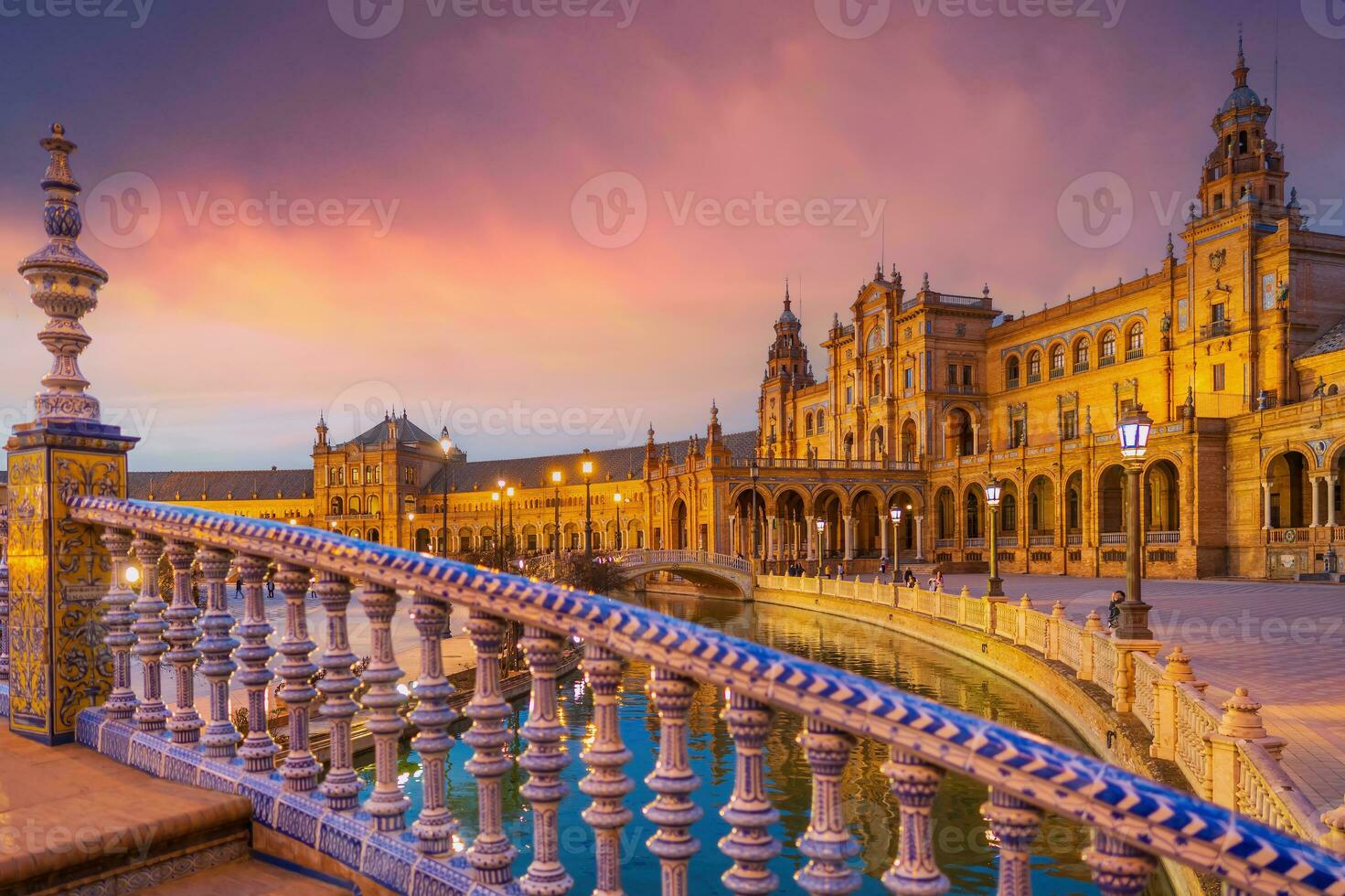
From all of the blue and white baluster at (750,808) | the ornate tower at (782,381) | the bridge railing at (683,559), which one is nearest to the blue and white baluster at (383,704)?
the blue and white baluster at (750,808)

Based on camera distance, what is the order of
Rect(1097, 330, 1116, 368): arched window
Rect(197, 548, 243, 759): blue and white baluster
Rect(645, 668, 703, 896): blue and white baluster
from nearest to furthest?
Rect(645, 668, 703, 896): blue and white baluster → Rect(197, 548, 243, 759): blue and white baluster → Rect(1097, 330, 1116, 368): arched window

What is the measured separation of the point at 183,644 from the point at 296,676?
0.89 meters

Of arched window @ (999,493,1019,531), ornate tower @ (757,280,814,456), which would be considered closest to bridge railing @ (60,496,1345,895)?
arched window @ (999,493,1019,531)

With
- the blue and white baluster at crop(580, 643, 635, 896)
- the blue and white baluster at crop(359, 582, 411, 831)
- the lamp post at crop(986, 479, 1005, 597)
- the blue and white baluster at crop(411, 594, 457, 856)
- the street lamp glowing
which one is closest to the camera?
the blue and white baluster at crop(580, 643, 635, 896)

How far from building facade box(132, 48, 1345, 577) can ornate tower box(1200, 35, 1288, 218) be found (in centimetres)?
9

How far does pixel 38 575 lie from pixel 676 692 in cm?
350

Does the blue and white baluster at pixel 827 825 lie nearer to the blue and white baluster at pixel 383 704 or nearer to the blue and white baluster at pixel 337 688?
the blue and white baluster at pixel 383 704

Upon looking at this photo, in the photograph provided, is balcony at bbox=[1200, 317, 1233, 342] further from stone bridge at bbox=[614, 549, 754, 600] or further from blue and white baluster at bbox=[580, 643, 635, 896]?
blue and white baluster at bbox=[580, 643, 635, 896]

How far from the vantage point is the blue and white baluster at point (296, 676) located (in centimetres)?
297

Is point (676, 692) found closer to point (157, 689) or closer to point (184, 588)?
point (184, 588)

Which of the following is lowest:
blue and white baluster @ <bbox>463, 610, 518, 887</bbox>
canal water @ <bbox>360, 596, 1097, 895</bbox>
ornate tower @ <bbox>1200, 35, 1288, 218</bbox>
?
canal water @ <bbox>360, 596, 1097, 895</bbox>

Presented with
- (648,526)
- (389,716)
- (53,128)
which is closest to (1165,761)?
(389,716)

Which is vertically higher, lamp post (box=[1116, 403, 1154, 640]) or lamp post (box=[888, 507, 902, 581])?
lamp post (box=[1116, 403, 1154, 640])

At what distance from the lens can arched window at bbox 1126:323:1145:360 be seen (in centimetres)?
4634
